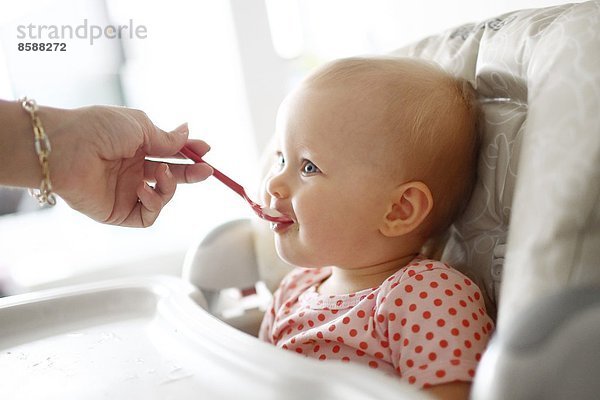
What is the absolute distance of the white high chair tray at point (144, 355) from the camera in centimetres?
57

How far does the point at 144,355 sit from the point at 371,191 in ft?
1.12

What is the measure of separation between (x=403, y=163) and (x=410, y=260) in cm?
15

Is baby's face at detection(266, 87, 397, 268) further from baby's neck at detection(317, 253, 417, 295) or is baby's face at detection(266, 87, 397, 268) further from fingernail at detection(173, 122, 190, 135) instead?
fingernail at detection(173, 122, 190, 135)

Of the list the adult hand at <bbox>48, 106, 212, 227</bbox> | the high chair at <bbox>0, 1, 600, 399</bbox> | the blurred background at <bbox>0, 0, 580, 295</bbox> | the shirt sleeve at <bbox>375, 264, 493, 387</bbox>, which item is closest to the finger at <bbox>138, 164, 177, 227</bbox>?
the adult hand at <bbox>48, 106, 212, 227</bbox>

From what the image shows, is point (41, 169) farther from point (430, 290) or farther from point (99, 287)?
point (430, 290)

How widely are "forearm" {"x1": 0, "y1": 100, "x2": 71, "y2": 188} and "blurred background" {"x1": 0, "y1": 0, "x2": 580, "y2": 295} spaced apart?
2.79ft

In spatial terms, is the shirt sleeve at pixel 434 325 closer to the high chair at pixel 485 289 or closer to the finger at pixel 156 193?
the high chair at pixel 485 289

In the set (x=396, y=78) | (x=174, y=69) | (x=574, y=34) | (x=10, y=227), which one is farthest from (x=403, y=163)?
(x=10, y=227)

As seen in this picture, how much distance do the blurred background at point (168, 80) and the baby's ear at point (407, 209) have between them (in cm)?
80

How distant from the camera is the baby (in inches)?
30.8

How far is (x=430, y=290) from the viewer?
750 millimetres

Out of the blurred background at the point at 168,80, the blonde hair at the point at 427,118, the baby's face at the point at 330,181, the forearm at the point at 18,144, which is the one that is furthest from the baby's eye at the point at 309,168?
the blurred background at the point at 168,80

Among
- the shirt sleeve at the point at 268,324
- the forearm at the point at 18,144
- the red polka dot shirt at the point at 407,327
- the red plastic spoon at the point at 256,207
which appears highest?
the forearm at the point at 18,144

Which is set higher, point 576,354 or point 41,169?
point 41,169
